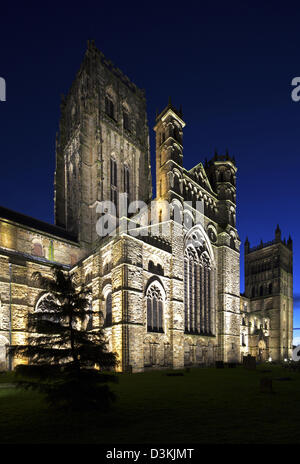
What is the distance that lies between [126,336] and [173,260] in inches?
343

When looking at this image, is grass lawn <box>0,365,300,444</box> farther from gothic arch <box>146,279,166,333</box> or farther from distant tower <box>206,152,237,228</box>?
distant tower <box>206,152,237,228</box>

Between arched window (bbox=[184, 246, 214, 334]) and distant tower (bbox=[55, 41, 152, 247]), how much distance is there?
12789 millimetres

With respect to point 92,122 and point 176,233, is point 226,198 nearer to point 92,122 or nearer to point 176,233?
point 176,233

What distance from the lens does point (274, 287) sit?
56.7m

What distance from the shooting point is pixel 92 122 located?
137 ft

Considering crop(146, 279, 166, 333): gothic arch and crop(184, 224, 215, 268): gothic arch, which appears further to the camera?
crop(184, 224, 215, 268): gothic arch

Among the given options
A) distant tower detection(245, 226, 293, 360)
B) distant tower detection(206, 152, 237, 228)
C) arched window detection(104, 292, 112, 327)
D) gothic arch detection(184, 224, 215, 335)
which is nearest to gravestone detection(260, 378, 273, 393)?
arched window detection(104, 292, 112, 327)

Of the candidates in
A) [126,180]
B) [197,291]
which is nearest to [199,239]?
[197,291]

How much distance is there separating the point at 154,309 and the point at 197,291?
7487 mm

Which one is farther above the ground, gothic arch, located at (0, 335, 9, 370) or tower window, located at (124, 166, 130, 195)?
tower window, located at (124, 166, 130, 195)

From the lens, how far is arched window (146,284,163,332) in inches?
1022

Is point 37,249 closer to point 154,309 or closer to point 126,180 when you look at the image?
point 154,309

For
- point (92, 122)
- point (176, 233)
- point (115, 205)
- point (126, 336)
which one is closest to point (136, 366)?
point (126, 336)

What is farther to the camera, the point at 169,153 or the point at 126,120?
the point at 126,120
